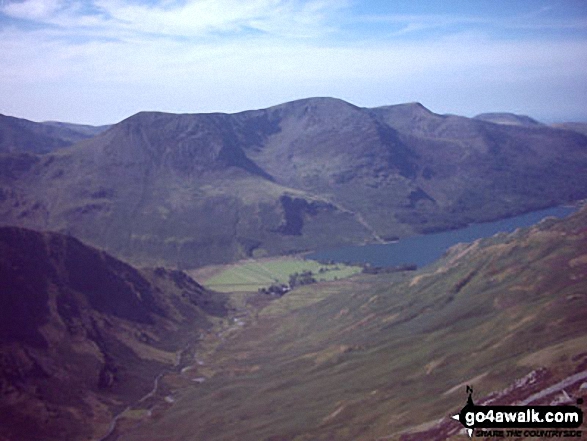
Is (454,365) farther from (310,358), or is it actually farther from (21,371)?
(21,371)

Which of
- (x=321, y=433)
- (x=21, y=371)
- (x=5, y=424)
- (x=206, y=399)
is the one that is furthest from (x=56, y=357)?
(x=321, y=433)

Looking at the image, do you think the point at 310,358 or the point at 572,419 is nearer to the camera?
the point at 572,419

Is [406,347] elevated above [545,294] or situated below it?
below

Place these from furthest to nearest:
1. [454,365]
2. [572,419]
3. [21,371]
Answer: [21,371], [454,365], [572,419]

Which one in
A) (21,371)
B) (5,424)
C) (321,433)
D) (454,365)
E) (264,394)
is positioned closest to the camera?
(321,433)

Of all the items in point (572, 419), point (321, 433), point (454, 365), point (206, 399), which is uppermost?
point (572, 419)

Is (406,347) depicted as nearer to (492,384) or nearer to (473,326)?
(473,326)

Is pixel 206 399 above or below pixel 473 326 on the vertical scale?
below

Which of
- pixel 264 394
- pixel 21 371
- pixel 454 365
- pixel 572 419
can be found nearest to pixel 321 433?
pixel 454 365

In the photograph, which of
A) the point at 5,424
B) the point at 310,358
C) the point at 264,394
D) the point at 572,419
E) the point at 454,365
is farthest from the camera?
the point at 310,358
